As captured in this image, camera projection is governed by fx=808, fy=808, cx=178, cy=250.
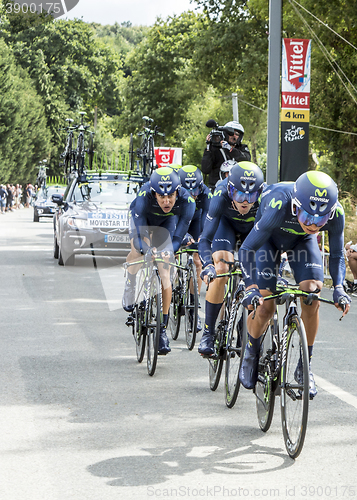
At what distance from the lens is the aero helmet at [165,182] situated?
7.40 m

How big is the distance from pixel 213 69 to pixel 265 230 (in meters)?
27.5

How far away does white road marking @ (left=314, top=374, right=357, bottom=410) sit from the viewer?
626 cm

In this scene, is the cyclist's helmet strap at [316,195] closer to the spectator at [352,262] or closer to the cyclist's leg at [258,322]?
the cyclist's leg at [258,322]

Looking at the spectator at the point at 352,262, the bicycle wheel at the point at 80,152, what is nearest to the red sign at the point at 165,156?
the bicycle wheel at the point at 80,152

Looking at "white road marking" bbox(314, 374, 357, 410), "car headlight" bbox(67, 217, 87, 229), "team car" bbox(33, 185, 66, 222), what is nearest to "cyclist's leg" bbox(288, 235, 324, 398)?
"white road marking" bbox(314, 374, 357, 410)

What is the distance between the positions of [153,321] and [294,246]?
2032 mm

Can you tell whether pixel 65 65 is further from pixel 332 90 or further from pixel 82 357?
pixel 82 357

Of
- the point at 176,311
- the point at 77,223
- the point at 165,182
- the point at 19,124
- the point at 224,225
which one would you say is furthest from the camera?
the point at 19,124

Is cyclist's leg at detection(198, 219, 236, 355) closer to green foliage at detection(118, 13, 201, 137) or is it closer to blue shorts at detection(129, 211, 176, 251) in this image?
blue shorts at detection(129, 211, 176, 251)

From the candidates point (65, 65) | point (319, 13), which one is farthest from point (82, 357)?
point (65, 65)

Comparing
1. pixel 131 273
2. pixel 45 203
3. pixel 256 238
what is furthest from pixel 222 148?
pixel 45 203

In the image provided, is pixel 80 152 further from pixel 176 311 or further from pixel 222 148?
pixel 176 311

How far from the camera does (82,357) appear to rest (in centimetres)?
791

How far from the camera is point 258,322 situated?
546cm
